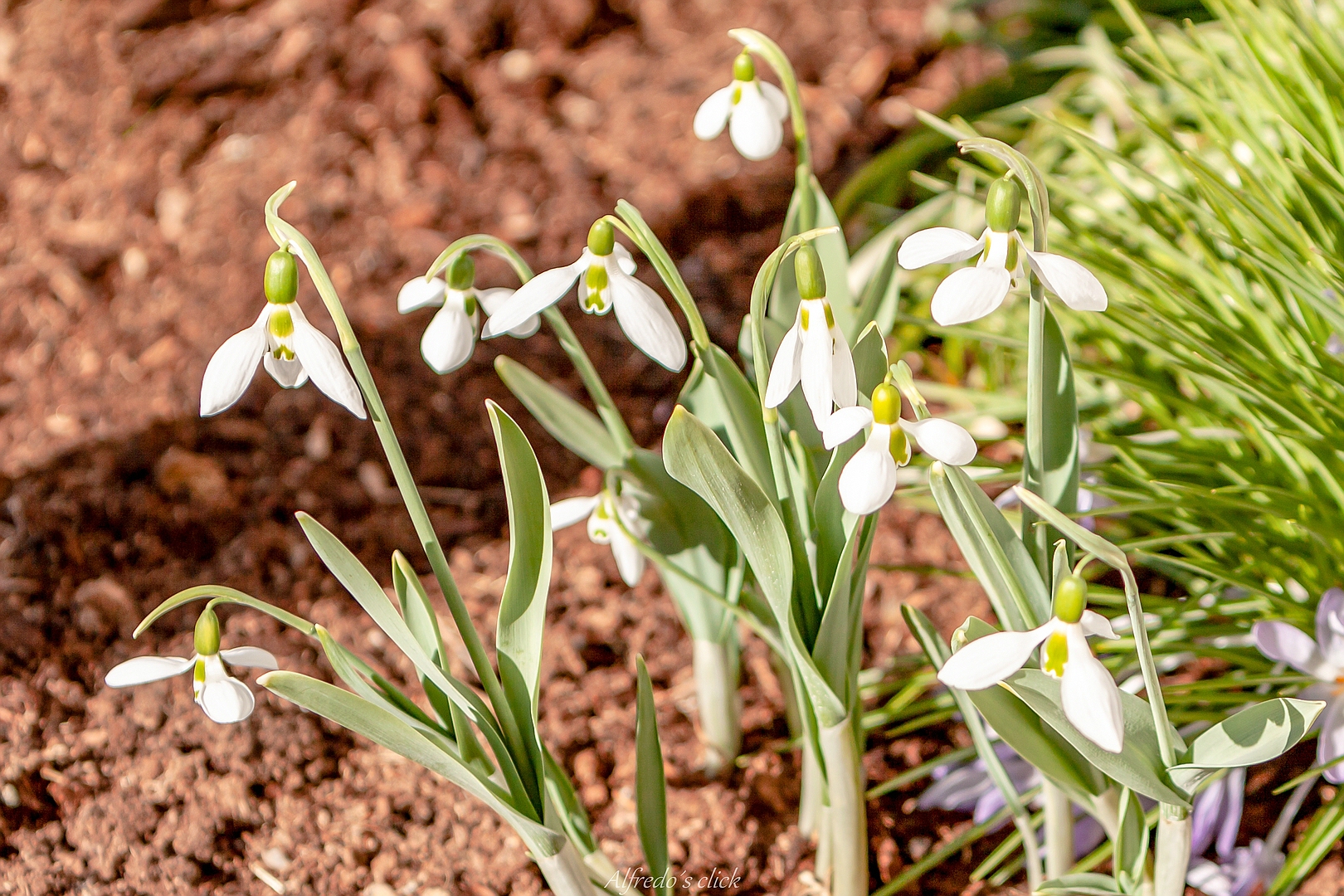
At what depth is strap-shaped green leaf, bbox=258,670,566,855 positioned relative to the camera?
0.76 metres

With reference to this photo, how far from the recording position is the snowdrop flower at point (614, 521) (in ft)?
3.11

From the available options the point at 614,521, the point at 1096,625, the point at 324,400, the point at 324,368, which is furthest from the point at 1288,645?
the point at 324,400

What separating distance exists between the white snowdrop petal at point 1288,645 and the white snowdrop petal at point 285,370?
0.79 metres

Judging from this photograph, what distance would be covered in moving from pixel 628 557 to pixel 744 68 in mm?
431

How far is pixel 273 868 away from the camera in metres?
1.12

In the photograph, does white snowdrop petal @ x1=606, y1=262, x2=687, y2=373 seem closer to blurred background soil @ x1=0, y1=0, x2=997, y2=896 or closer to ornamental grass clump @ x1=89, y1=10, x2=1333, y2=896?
ornamental grass clump @ x1=89, y1=10, x2=1333, y2=896

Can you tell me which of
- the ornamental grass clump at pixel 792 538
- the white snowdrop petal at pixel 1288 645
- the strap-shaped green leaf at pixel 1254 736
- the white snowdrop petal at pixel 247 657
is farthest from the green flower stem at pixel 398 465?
the white snowdrop petal at pixel 1288 645

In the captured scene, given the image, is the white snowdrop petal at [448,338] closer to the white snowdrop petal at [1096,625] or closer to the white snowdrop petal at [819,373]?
the white snowdrop petal at [819,373]

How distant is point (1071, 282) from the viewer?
642 mm

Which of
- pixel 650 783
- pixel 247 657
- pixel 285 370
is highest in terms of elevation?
pixel 285 370

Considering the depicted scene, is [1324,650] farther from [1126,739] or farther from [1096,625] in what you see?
[1096,625]

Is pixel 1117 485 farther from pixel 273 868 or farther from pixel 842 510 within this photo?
pixel 273 868

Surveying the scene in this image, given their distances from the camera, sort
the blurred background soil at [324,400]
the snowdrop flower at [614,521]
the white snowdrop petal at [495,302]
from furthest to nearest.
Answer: the blurred background soil at [324,400] → the snowdrop flower at [614,521] → the white snowdrop petal at [495,302]

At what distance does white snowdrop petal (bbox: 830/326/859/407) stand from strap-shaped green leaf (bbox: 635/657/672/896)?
321 millimetres
